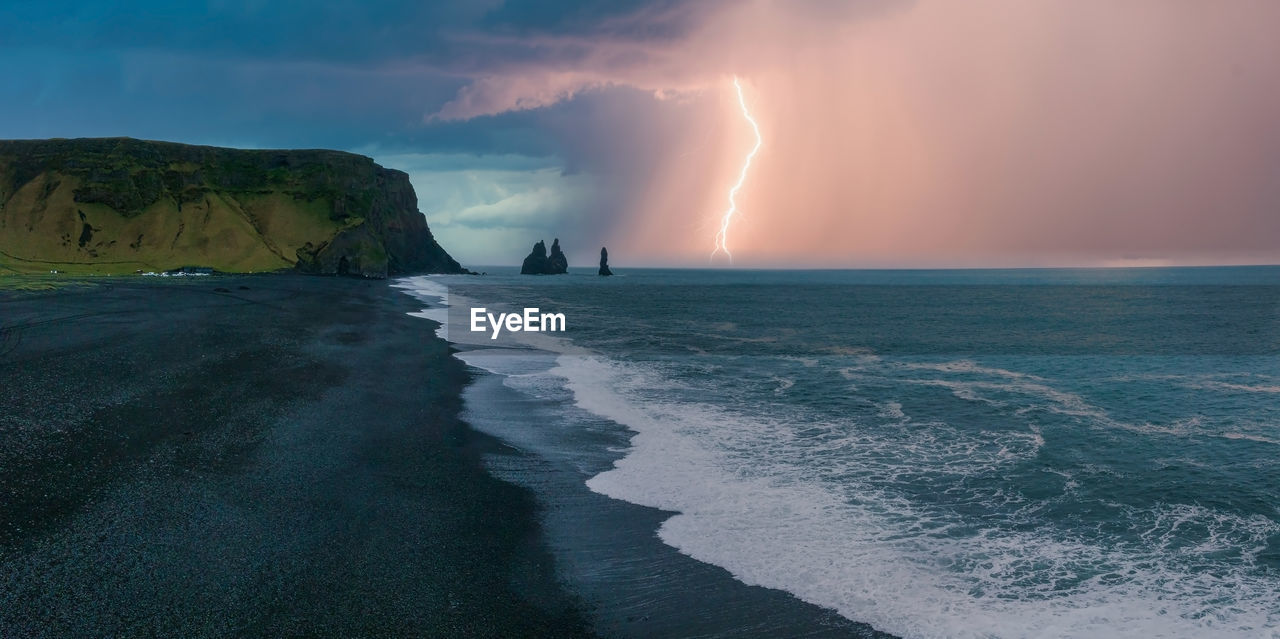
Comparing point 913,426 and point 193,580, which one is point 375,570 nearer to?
point 193,580

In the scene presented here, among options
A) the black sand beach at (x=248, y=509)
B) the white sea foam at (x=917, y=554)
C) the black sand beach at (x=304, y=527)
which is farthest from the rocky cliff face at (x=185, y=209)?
the white sea foam at (x=917, y=554)

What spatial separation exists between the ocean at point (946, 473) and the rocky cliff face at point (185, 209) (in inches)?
4457

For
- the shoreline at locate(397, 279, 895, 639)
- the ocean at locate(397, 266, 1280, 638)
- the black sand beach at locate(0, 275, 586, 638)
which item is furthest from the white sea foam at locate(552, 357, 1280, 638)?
the black sand beach at locate(0, 275, 586, 638)

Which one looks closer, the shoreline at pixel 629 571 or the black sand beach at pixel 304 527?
the black sand beach at pixel 304 527

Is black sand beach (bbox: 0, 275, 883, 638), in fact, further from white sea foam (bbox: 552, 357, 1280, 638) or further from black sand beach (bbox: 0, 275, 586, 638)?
white sea foam (bbox: 552, 357, 1280, 638)

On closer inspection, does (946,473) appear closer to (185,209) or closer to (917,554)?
(917,554)

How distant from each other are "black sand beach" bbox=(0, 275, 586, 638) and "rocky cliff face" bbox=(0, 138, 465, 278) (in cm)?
11882

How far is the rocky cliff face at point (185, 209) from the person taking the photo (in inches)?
4803

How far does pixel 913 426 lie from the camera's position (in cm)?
1914

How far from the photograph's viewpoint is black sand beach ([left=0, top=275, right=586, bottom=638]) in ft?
24.4

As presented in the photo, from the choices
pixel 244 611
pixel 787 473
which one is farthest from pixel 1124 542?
pixel 244 611

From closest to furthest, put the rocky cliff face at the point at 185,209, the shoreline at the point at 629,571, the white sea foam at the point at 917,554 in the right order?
the shoreline at the point at 629,571, the white sea foam at the point at 917,554, the rocky cliff face at the point at 185,209

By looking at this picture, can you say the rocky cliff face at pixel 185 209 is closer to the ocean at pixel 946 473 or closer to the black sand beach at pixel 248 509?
the ocean at pixel 946 473

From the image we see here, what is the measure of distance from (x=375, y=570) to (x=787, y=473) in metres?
8.37
